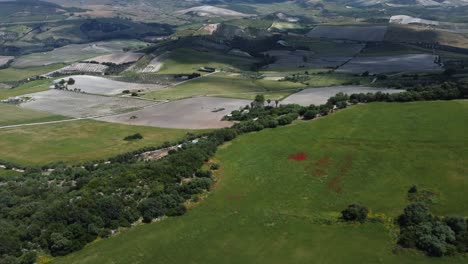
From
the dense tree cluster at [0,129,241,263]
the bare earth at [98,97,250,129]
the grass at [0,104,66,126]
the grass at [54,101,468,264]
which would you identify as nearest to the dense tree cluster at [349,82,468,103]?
the grass at [54,101,468,264]

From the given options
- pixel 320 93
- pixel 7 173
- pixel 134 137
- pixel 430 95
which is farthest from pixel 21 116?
pixel 430 95

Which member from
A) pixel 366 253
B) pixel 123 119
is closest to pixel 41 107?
pixel 123 119

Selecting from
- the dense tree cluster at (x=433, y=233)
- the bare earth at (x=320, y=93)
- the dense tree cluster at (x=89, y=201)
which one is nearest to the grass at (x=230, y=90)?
the bare earth at (x=320, y=93)

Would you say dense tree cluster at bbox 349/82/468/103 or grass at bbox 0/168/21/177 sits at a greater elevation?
dense tree cluster at bbox 349/82/468/103

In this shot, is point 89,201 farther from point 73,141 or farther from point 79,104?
point 79,104

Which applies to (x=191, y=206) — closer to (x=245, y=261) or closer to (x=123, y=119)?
(x=245, y=261)

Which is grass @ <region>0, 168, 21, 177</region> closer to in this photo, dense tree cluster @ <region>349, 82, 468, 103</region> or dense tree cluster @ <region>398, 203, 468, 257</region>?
dense tree cluster @ <region>349, 82, 468, 103</region>
